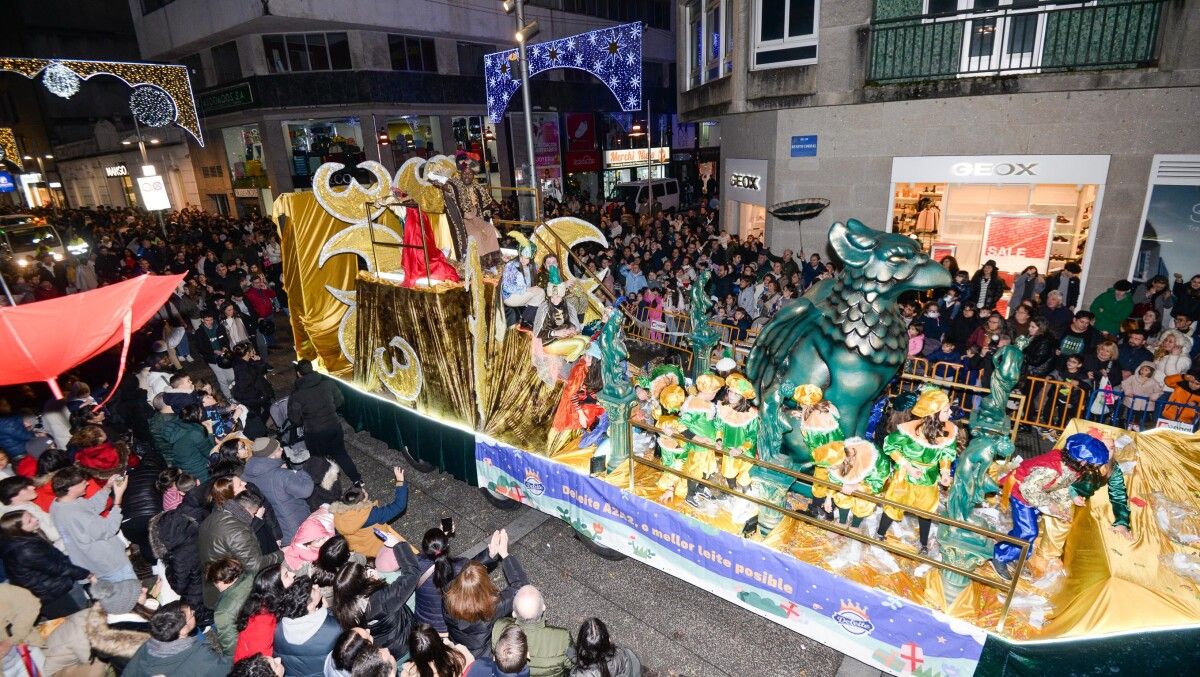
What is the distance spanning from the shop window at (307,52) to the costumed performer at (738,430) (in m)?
27.1

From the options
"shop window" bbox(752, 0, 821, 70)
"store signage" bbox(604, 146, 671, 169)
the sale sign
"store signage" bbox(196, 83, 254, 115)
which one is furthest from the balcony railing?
"store signage" bbox(604, 146, 671, 169)

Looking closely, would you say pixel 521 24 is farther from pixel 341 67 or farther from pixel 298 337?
pixel 341 67

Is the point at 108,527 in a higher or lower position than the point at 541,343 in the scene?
lower

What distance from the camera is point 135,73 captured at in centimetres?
1321

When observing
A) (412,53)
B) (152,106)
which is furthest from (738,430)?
(412,53)

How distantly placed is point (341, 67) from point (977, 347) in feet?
89.5

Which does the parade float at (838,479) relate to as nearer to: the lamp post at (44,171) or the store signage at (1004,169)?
the store signage at (1004,169)

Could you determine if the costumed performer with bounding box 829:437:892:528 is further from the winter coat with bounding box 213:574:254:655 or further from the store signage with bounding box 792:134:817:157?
the store signage with bounding box 792:134:817:157

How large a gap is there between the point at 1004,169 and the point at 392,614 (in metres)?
12.0

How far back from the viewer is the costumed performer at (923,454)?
4.31m

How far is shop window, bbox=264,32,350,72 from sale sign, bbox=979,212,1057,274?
84.5ft

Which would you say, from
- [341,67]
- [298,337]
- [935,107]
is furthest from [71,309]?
[341,67]

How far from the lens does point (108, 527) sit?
501 cm

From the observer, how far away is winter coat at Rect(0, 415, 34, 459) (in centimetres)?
710
